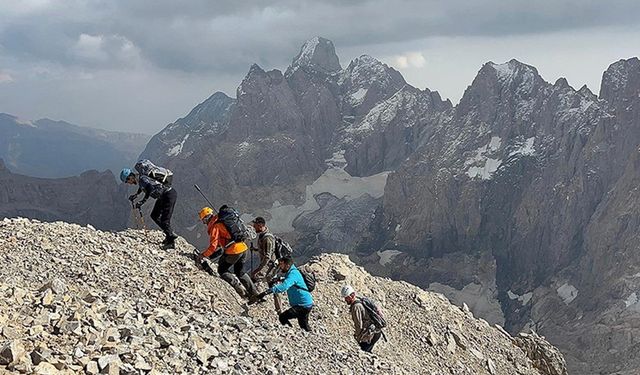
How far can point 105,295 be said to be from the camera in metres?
14.8

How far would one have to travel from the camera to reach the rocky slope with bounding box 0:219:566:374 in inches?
428

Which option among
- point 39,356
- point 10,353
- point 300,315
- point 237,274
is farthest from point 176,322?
point 237,274

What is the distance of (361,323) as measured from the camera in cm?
1881

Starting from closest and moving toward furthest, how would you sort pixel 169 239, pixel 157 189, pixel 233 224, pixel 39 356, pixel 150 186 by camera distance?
pixel 39 356
pixel 233 224
pixel 150 186
pixel 157 189
pixel 169 239

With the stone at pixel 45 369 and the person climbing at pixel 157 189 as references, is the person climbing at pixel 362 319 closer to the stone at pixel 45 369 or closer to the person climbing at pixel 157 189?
the person climbing at pixel 157 189

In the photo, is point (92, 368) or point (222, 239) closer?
point (92, 368)

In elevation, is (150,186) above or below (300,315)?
above

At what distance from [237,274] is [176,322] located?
7958 mm

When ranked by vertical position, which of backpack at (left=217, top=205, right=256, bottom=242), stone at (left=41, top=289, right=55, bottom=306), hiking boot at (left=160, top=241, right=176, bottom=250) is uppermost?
backpack at (left=217, top=205, right=256, bottom=242)

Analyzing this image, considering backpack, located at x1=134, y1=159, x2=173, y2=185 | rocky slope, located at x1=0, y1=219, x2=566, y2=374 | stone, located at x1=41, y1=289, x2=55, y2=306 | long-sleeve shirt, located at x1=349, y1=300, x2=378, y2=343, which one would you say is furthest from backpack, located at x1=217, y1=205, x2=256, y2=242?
stone, located at x1=41, y1=289, x2=55, y2=306

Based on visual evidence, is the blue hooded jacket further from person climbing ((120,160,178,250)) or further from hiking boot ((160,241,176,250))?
hiking boot ((160,241,176,250))

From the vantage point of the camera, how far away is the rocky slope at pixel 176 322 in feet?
35.7

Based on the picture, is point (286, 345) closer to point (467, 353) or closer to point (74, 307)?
point (74, 307)

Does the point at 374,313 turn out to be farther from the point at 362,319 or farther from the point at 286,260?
the point at 286,260
